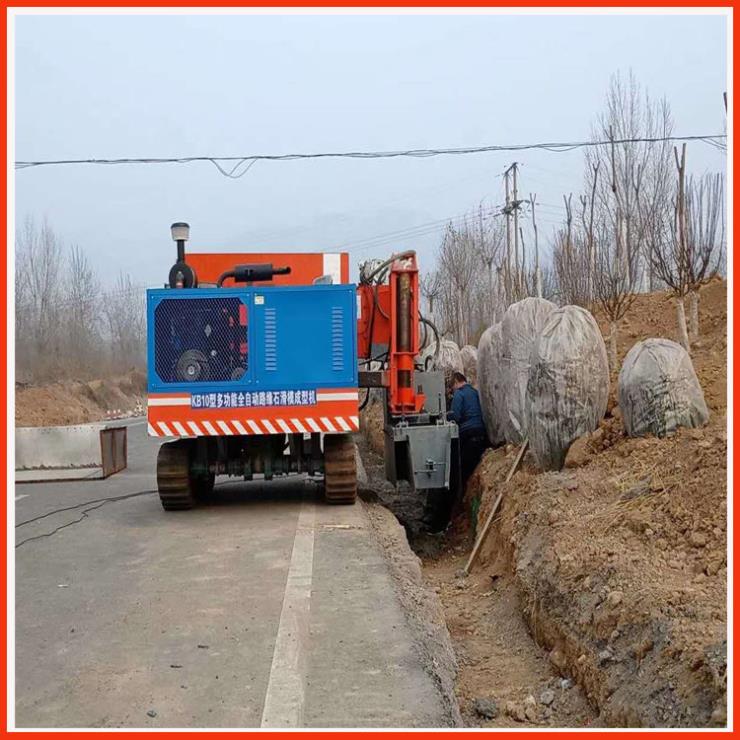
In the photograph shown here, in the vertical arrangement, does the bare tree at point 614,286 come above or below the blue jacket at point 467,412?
above

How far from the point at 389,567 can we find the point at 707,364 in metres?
4.78

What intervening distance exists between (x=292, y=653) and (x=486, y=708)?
1.16 metres

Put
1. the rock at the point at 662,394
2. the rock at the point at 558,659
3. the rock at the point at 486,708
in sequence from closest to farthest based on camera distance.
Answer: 1. the rock at the point at 486,708
2. the rock at the point at 558,659
3. the rock at the point at 662,394

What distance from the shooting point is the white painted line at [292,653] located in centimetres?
347

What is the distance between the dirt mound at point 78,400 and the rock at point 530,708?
74.2 feet

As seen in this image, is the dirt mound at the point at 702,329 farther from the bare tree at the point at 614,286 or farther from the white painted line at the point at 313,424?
the white painted line at the point at 313,424

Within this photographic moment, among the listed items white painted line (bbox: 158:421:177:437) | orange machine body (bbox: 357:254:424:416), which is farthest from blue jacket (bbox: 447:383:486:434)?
white painted line (bbox: 158:421:177:437)

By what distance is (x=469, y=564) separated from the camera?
758 centimetres

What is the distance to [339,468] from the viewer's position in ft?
27.3

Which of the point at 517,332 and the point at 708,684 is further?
the point at 517,332

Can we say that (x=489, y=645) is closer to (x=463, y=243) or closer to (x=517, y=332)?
(x=517, y=332)

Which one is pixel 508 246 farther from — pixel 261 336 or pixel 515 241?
pixel 261 336

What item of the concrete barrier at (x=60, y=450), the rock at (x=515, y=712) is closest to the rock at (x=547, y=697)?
the rock at (x=515, y=712)

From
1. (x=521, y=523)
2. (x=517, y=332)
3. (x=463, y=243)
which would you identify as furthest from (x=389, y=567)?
(x=463, y=243)
